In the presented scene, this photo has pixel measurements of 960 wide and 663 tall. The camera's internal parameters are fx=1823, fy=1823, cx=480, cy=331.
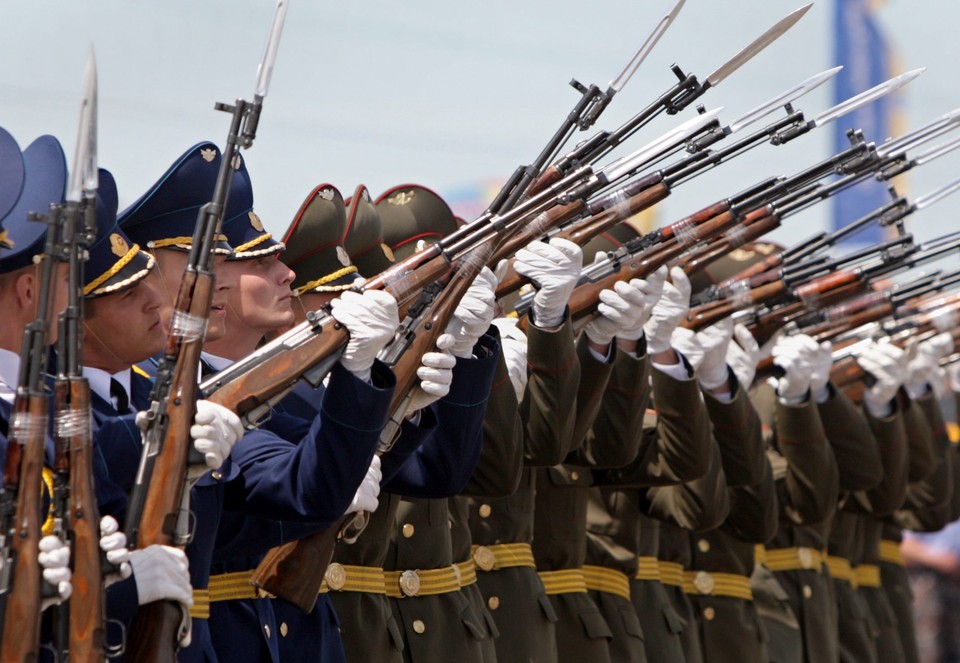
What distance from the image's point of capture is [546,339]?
5.66 meters

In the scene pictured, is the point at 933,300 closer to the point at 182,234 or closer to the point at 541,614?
the point at 541,614

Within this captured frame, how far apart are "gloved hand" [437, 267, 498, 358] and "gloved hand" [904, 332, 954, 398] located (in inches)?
182

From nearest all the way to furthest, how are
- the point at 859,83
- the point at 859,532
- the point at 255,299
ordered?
1. the point at 255,299
2. the point at 859,532
3. the point at 859,83

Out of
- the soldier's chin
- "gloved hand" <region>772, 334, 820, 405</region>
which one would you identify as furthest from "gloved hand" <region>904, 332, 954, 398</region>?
the soldier's chin

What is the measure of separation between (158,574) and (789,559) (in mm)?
5238

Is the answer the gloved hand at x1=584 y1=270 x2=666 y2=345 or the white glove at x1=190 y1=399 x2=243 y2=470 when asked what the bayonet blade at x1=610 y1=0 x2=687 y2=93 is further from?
the white glove at x1=190 y1=399 x2=243 y2=470

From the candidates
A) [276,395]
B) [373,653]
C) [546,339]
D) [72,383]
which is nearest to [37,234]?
[72,383]

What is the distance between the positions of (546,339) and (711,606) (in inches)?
89.7

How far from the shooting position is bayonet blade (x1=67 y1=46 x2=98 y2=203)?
3.36 m

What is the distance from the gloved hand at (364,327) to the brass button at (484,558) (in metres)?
1.78

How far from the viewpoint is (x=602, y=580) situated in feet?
21.7

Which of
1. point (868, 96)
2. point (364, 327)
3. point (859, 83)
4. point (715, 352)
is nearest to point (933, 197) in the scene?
point (715, 352)

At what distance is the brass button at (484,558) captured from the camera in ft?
19.4

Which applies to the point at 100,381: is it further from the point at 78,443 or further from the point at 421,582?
the point at 421,582
